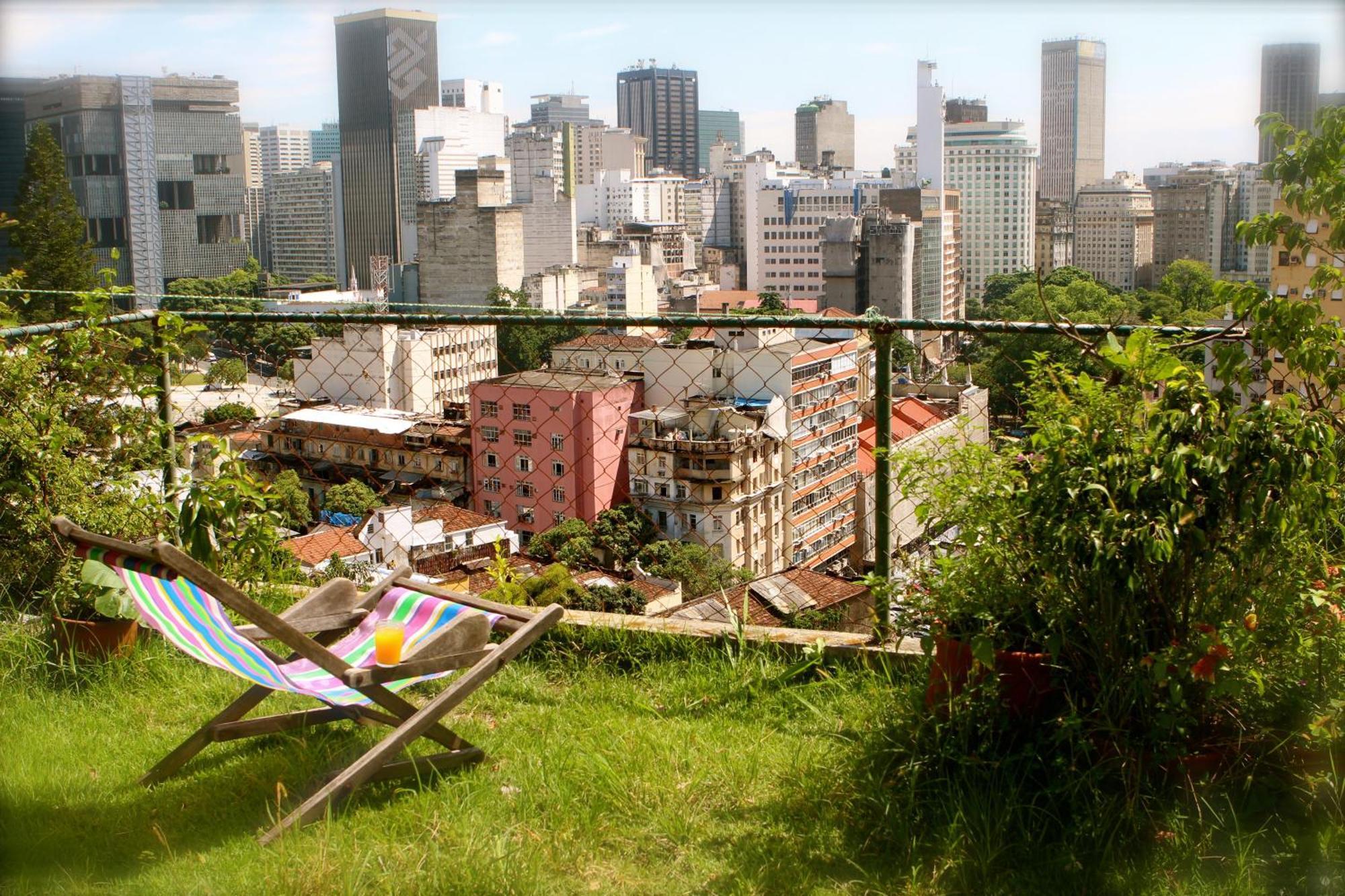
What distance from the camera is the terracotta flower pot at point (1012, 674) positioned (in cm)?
168

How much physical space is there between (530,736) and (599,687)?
0.23 metres

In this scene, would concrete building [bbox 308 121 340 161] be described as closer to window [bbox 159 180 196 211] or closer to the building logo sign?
the building logo sign

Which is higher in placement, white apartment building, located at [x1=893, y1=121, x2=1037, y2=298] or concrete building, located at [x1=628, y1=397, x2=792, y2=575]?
white apartment building, located at [x1=893, y1=121, x2=1037, y2=298]

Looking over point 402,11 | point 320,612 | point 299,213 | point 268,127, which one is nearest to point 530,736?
point 320,612

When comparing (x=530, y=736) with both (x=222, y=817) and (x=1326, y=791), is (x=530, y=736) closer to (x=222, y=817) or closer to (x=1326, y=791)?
(x=222, y=817)

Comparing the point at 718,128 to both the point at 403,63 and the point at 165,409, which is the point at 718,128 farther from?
the point at 165,409

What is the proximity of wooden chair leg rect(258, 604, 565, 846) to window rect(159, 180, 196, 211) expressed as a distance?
77.8m

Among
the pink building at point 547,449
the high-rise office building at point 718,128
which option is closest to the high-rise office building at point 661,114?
the high-rise office building at point 718,128

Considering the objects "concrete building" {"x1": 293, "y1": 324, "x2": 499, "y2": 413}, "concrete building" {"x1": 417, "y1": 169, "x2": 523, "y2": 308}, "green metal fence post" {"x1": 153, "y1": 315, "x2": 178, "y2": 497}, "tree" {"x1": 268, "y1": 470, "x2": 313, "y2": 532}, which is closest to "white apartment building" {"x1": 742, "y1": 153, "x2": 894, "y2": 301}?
"concrete building" {"x1": 417, "y1": 169, "x2": 523, "y2": 308}

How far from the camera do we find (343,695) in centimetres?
179

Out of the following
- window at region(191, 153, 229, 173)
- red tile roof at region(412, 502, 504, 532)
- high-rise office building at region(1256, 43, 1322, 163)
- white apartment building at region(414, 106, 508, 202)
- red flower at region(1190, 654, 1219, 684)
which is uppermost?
white apartment building at region(414, 106, 508, 202)

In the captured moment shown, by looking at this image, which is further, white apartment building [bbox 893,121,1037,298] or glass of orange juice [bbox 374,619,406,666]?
white apartment building [bbox 893,121,1037,298]

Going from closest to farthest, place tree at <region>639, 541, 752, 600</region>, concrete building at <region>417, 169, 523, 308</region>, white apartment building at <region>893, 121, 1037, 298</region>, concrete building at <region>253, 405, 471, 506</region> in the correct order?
tree at <region>639, 541, 752, 600</region>, concrete building at <region>253, 405, 471, 506</region>, concrete building at <region>417, 169, 523, 308</region>, white apartment building at <region>893, 121, 1037, 298</region>

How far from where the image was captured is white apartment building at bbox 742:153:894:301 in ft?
257
